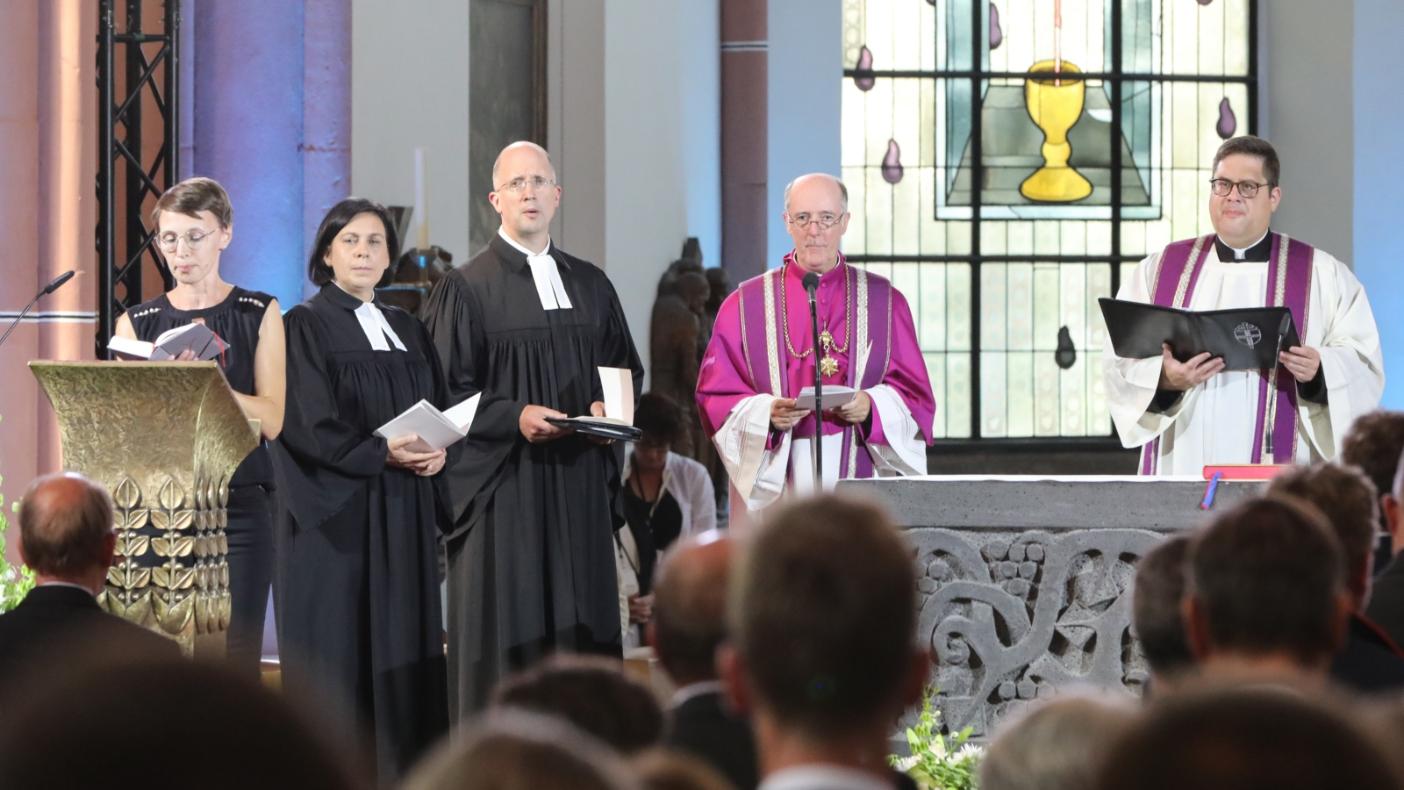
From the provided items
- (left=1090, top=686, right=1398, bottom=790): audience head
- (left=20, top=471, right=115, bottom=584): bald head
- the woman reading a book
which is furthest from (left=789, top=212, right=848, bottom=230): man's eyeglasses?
(left=1090, top=686, right=1398, bottom=790): audience head

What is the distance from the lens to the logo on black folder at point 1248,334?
5.98m

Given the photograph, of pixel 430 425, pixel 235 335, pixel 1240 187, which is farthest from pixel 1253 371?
pixel 235 335

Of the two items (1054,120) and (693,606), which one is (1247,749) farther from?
(1054,120)

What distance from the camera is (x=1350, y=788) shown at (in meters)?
1.15

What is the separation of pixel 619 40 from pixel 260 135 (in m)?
3.34

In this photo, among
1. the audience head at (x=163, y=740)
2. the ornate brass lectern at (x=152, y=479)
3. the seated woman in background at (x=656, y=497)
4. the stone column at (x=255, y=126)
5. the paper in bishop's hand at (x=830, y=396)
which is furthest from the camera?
the seated woman in background at (x=656, y=497)

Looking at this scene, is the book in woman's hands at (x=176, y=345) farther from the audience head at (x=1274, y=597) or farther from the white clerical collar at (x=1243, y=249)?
the white clerical collar at (x=1243, y=249)

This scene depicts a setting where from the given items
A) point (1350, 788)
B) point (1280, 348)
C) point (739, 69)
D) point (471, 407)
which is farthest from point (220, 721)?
point (739, 69)

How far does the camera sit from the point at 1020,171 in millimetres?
15727

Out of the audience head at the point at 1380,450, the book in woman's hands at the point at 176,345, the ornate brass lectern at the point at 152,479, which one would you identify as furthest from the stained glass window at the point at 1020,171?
the audience head at the point at 1380,450

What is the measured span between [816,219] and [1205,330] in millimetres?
1417

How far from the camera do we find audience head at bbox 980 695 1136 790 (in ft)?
6.03

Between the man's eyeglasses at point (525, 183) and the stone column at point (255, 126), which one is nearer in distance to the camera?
the man's eyeglasses at point (525, 183)

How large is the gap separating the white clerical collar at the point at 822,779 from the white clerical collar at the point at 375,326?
13.7 ft
